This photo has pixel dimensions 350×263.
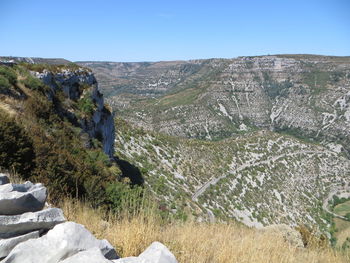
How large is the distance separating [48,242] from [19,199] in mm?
851

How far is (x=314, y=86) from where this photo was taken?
170 m

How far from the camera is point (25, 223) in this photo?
309 centimetres

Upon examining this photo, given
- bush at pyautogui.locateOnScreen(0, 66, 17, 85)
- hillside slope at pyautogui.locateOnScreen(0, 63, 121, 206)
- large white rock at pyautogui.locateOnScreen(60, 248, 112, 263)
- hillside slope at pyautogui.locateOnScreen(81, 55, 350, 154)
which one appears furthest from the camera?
hillside slope at pyautogui.locateOnScreen(81, 55, 350, 154)

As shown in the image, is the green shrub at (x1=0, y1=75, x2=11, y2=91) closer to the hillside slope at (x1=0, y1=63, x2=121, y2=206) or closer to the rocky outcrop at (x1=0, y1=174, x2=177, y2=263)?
the hillside slope at (x1=0, y1=63, x2=121, y2=206)

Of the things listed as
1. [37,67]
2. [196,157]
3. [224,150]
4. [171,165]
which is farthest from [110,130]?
[224,150]

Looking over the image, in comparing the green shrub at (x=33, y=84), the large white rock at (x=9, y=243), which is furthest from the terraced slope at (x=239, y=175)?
the large white rock at (x=9, y=243)

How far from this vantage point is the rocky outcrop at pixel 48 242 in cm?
263

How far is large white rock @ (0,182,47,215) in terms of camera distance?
10.6ft

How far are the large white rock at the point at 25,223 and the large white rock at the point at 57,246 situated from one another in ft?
1.25

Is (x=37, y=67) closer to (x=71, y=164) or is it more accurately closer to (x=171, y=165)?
(x=71, y=164)

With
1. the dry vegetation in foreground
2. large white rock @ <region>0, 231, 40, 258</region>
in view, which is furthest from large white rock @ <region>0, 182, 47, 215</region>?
the dry vegetation in foreground

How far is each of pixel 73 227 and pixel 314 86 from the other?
18811 cm

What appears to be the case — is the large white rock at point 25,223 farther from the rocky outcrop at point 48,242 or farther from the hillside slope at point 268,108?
the hillside slope at point 268,108

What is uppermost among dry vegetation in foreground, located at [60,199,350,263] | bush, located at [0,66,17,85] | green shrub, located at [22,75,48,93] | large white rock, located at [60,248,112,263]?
bush, located at [0,66,17,85]
